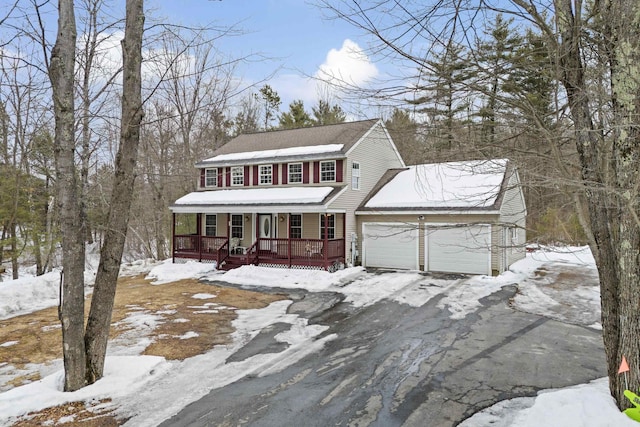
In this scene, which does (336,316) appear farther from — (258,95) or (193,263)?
(258,95)

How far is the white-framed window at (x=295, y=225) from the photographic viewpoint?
58.8ft

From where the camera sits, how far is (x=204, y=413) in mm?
4598

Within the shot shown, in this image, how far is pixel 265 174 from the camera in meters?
19.1

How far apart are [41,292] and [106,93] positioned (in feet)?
21.2

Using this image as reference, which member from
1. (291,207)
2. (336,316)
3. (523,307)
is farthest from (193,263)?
(523,307)

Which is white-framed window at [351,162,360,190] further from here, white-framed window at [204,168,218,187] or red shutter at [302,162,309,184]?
white-framed window at [204,168,218,187]

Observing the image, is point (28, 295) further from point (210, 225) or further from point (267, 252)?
point (210, 225)

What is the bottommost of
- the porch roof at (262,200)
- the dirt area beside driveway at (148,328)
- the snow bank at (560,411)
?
the dirt area beside driveway at (148,328)

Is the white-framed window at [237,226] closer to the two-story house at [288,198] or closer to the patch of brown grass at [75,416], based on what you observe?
the two-story house at [288,198]

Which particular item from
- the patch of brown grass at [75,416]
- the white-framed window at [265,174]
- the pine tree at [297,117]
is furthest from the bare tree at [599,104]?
the pine tree at [297,117]

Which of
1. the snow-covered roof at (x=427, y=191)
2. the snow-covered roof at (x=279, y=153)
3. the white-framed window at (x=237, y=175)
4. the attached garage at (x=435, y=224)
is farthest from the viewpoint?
the white-framed window at (x=237, y=175)

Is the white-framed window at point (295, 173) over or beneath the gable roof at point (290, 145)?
beneath

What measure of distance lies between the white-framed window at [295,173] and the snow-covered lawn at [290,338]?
4.67 meters

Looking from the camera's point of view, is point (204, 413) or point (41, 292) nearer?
point (204, 413)
